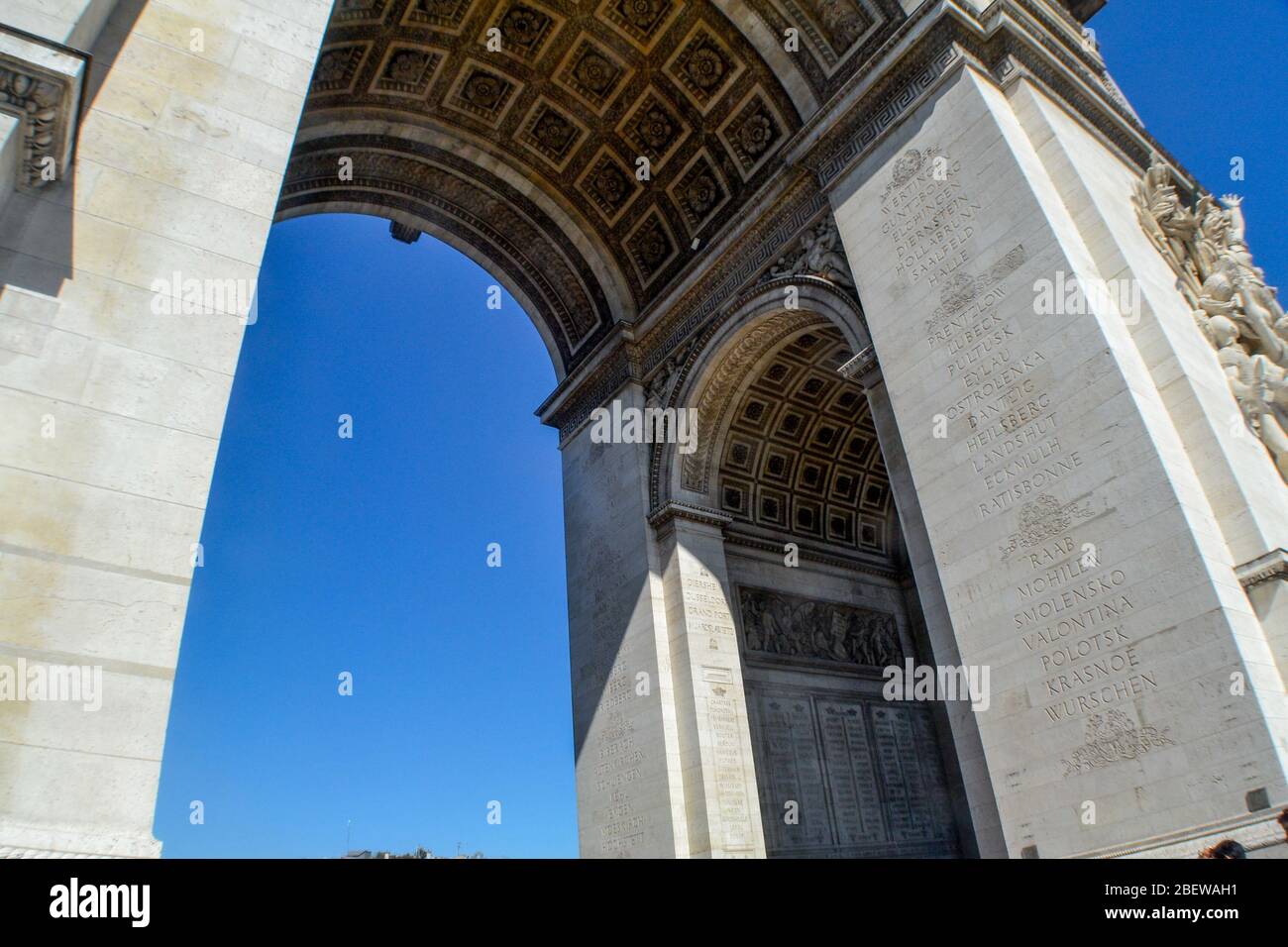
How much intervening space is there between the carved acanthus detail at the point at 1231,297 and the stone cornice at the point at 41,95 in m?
11.9

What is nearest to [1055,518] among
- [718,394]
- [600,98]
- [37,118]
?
[718,394]

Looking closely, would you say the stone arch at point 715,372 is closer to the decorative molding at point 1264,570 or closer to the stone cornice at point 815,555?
the stone cornice at point 815,555

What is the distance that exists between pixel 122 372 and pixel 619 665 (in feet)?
39.9

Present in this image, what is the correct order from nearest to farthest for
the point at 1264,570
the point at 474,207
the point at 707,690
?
the point at 1264,570 < the point at 707,690 < the point at 474,207

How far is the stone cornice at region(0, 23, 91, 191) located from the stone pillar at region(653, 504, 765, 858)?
1205 centimetres

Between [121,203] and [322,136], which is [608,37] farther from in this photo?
[121,203]

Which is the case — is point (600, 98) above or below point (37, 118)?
above

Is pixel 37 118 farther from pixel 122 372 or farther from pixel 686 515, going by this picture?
pixel 686 515

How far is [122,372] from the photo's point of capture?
4926mm

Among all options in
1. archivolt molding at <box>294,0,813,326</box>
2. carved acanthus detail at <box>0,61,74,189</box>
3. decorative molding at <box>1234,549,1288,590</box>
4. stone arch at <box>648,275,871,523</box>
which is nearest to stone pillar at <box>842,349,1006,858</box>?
decorative molding at <box>1234,549,1288,590</box>

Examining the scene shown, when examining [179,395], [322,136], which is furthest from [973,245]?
[322,136]
